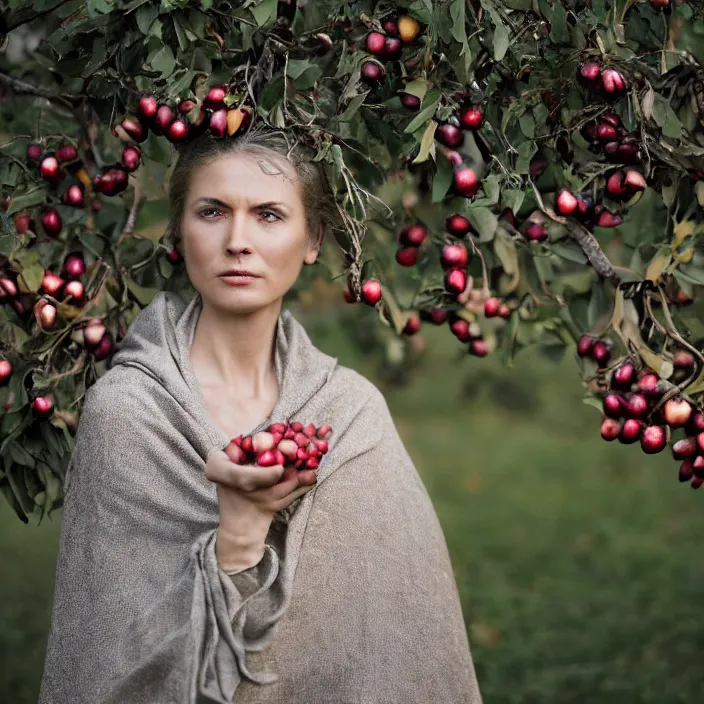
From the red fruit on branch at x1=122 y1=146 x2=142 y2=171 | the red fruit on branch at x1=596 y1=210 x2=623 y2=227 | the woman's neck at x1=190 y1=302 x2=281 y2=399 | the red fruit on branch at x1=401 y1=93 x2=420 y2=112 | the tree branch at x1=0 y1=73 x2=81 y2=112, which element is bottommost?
the woman's neck at x1=190 y1=302 x2=281 y2=399

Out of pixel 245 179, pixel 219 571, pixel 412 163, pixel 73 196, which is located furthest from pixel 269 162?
pixel 219 571

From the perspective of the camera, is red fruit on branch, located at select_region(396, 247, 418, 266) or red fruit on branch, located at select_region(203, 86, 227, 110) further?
red fruit on branch, located at select_region(396, 247, 418, 266)

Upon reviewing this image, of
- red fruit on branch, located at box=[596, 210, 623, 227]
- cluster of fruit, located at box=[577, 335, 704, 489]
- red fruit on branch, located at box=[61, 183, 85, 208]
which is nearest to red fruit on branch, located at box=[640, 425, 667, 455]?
cluster of fruit, located at box=[577, 335, 704, 489]

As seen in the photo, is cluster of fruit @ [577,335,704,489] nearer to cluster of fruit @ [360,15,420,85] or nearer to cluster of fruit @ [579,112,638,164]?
cluster of fruit @ [579,112,638,164]

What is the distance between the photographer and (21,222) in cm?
276

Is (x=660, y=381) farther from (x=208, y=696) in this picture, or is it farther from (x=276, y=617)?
(x=208, y=696)

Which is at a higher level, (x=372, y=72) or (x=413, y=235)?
(x=372, y=72)

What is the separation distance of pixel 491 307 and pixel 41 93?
1315 millimetres

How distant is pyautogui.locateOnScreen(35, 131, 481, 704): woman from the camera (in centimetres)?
227

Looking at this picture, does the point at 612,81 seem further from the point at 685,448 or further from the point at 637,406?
the point at 685,448

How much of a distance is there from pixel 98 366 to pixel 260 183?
94cm

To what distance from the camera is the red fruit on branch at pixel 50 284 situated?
2.73m

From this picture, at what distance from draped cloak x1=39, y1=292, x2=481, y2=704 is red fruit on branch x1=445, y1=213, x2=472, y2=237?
0.52m

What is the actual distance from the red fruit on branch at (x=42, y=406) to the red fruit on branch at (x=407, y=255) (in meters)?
1.03
